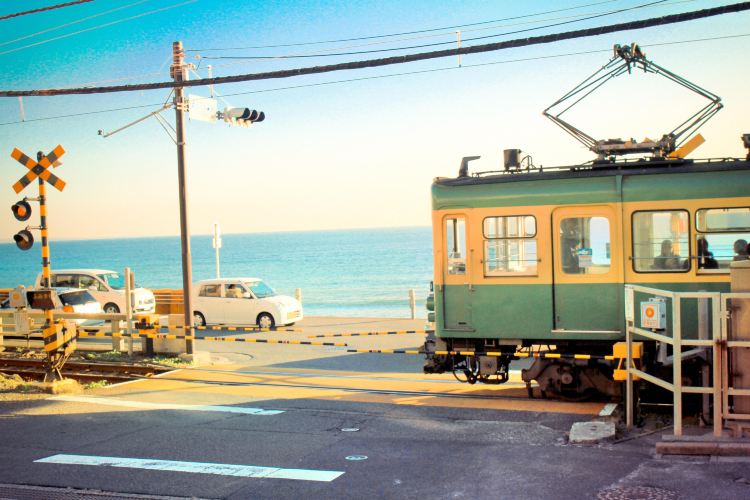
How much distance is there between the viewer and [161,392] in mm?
14023

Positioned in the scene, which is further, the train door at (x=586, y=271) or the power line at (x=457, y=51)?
the train door at (x=586, y=271)

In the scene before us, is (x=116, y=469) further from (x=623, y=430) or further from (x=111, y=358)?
(x=111, y=358)

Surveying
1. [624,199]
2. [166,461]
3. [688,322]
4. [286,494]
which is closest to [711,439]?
[688,322]

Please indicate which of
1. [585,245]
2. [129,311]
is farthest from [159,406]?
[585,245]

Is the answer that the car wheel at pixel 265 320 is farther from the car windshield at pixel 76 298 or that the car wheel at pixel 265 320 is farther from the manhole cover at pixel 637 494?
the manhole cover at pixel 637 494

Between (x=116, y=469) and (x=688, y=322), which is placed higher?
(x=688, y=322)

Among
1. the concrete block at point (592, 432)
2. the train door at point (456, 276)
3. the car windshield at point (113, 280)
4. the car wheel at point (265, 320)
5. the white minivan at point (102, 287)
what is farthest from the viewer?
the car windshield at point (113, 280)

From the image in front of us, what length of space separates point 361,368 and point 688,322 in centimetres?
724

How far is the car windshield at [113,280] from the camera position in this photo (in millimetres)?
31219

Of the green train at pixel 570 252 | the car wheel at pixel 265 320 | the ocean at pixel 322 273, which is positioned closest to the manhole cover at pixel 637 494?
the green train at pixel 570 252

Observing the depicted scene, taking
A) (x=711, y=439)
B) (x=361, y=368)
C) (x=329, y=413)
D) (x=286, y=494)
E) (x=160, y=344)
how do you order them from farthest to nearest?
(x=160, y=344) < (x=361, y=368) < (x=329, y=413) < (x=711, y=439) < (x=286, y=494)

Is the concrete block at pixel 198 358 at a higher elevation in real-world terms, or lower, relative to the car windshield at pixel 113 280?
lower

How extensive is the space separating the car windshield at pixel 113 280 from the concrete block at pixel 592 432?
2451cm

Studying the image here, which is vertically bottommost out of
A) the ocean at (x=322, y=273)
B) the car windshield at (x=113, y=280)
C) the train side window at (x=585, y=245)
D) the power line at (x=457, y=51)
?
the ocean at (x=322, y=273)
